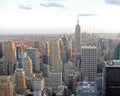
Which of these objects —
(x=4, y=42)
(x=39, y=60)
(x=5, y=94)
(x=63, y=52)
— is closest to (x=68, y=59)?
(x=63, y=52)

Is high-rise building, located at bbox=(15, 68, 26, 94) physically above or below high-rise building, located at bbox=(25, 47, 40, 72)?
below

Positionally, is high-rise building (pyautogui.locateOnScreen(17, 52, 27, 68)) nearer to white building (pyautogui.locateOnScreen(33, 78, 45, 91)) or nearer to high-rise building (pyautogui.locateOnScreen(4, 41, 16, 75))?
high-rise building (pyautogui.locateOnScreen(4, 41, 16, 75))

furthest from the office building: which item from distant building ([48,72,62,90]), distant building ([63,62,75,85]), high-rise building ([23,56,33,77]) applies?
distant building ([48,72,62,90])

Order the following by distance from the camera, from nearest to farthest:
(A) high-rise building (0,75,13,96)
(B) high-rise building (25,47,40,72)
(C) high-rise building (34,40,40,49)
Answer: (A) high-rise building (0,75,13,96)
(B) high-rise building (25,47,40,72)
(C) high-rise building (34,40,40,49)

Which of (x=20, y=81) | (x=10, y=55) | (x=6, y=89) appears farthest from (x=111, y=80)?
(x=10, y=55)

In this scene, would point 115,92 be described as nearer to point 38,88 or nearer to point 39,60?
point 38,88

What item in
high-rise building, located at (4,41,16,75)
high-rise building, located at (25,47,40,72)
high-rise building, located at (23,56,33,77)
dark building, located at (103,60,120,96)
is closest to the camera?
dark building, located at (103,60,120,96)

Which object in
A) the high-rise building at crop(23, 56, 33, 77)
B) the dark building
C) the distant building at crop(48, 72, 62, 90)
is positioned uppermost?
the dark building

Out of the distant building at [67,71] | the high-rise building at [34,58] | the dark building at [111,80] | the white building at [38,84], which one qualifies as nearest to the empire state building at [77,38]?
the high-rise building at [34,58]

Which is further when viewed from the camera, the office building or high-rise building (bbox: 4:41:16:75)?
the office building
